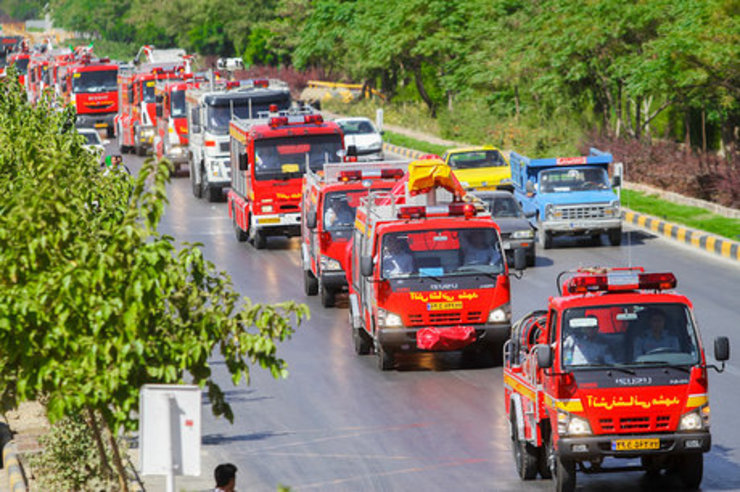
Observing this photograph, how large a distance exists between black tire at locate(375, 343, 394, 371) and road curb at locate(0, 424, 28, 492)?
5067 mm

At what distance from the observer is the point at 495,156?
3644cm

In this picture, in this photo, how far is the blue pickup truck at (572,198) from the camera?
30.6 m

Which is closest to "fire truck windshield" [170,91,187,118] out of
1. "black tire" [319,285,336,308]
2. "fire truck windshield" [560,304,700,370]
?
"black tire" [319,285,336,308]

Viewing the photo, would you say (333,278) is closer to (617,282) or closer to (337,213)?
(337,213)

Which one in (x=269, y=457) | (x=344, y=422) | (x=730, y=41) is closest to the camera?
(x=269, y=457)

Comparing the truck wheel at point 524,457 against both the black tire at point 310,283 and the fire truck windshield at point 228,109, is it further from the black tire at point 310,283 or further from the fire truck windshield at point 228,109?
the fire truck windshield at point 228,109

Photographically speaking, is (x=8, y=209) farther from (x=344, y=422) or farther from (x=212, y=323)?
(x=344, y=422)

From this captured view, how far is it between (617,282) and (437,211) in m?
6.78

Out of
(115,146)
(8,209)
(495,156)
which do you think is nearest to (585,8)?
(495,156)

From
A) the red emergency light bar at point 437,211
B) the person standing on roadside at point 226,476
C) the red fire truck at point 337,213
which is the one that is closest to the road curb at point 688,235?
the red fire truck at point 337,213

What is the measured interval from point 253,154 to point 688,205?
1032cm

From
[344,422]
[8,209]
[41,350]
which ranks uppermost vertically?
[8,209]

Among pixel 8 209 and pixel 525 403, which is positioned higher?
pixel 8 209

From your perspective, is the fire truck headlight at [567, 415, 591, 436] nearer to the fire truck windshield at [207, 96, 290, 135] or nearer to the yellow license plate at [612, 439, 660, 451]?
the yellow license plate at [612, 439, 660, 451]
